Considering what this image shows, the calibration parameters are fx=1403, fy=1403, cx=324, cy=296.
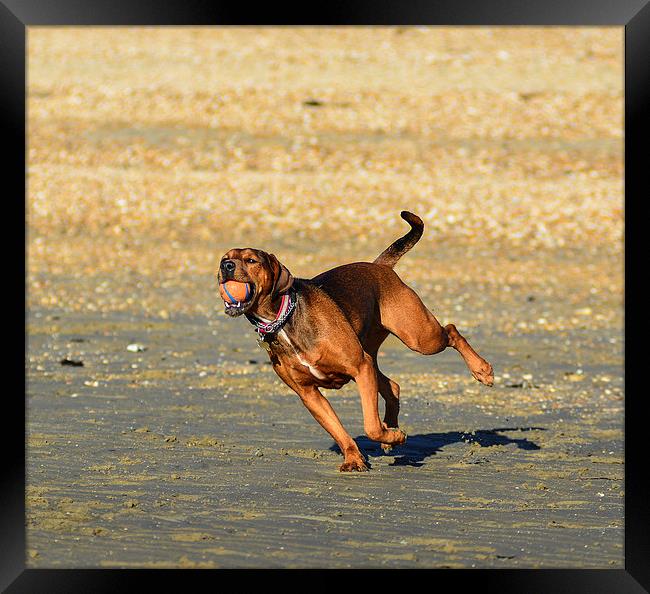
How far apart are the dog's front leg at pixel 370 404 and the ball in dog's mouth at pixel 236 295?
0.93 metres

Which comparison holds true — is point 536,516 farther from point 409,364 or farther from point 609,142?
point 609,142

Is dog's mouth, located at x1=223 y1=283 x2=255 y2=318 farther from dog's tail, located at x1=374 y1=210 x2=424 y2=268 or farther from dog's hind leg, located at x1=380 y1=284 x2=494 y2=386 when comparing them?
dog's tail, located at x1=374 y1=210 x2=424 y2=268

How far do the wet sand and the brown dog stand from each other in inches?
17.8

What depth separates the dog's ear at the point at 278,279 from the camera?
27.4 ft

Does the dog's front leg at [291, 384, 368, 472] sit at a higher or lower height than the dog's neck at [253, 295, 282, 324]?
lower

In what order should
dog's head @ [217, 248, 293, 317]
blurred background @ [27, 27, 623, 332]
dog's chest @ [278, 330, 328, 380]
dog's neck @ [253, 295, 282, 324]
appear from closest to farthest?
dog's head @ [217, 248, 293, 317], dog's neck @ [253, 295, 282, 324], dog's chest @ [278, 330, 328, 380], blurred background @ [27, 27, 623, 332]

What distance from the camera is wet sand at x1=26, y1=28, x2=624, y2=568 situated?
26.0ft

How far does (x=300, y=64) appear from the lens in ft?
107

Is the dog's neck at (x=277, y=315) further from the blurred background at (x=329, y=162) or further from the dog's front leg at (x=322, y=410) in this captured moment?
the blurred background at (x=329, y=162)

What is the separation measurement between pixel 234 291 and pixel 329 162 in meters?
18.0

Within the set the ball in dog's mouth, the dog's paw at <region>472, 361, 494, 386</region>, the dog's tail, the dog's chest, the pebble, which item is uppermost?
the dog's tail

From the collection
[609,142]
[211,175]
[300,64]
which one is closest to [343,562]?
[211,175]

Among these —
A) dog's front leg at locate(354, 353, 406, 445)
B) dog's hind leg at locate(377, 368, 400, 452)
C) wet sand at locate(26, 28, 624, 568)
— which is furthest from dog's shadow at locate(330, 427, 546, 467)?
dog's front leg at locate(354, 353, 406, 445)

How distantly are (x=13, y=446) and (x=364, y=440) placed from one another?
4225 mm
